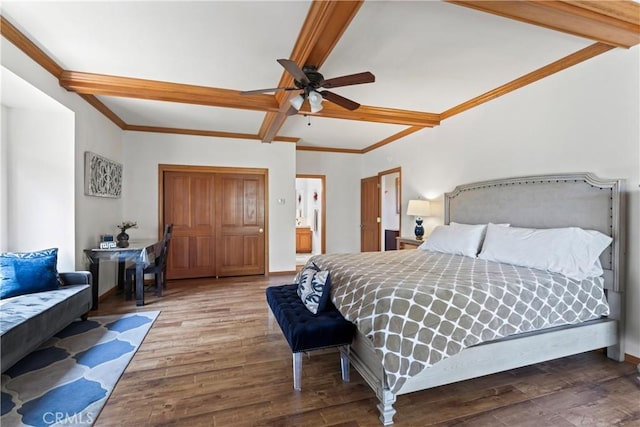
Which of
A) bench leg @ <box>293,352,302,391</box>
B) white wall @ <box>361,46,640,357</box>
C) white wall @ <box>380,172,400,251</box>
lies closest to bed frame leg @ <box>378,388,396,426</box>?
bench leg @ <box>293,352,302,391</box>

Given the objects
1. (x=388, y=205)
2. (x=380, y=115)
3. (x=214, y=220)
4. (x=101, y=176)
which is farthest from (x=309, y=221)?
(x=101, y=176)

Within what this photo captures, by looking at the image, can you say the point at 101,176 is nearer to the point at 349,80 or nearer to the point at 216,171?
the point at 216,171

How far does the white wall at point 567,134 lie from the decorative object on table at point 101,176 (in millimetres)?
4767

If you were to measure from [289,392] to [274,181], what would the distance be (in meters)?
4.15

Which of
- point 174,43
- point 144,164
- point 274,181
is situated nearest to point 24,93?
point 174,43

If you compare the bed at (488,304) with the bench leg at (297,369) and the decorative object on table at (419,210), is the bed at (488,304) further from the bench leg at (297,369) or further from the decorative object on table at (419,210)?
the decorative object on table at (419,210)

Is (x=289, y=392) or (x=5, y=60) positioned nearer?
(x=289, y=392)

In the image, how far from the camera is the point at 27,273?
2.75 meters

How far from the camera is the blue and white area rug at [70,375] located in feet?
5.86

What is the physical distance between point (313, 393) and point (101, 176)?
154 inches

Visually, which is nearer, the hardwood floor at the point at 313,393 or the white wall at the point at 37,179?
the hardwood floor at the point at 313,393

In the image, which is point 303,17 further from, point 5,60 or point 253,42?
point 5,60

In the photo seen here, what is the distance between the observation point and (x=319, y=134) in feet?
18.1

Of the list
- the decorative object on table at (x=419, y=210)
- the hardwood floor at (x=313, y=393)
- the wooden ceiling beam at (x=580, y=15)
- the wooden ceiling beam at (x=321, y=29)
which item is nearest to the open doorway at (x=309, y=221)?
the decorative object on table at (x=419, y=210)
